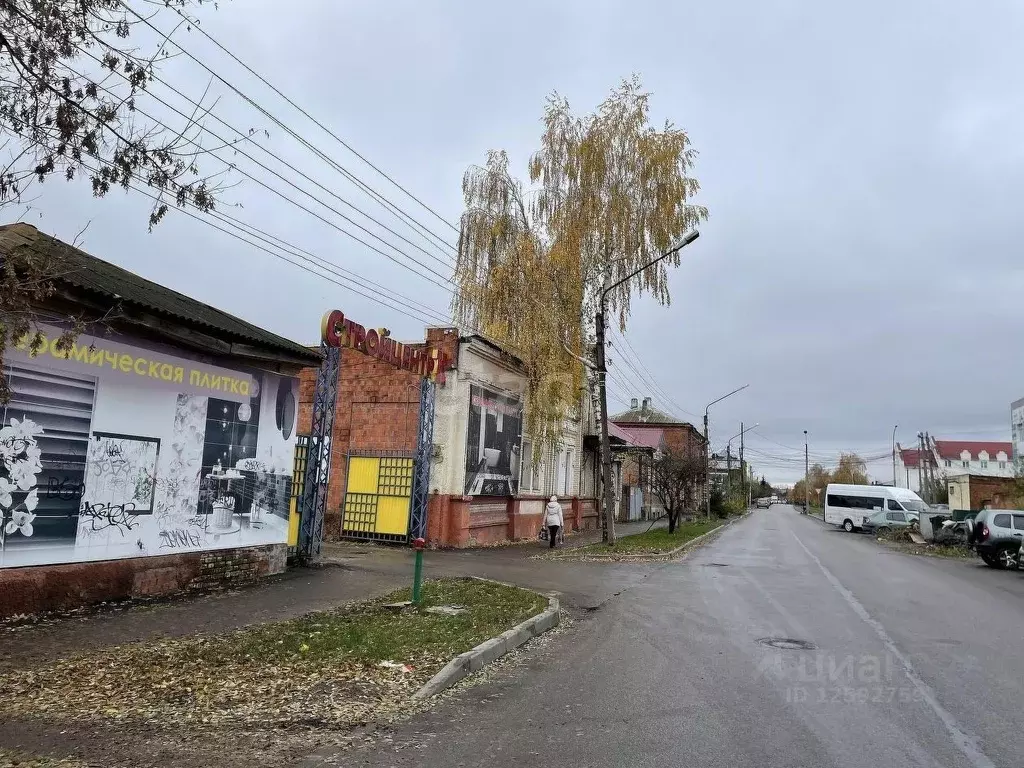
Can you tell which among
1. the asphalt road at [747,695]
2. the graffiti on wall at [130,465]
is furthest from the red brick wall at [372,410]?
the asphalt road at [747,695]

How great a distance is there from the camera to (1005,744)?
5.15 metres

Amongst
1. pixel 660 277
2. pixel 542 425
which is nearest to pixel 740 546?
pixel 542 425

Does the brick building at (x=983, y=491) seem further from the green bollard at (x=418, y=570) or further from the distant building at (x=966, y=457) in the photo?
the distant building at (x=966, y=457)

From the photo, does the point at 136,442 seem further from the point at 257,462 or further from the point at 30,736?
the point at 30,736

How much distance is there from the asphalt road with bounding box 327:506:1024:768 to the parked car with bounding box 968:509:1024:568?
1029 cm

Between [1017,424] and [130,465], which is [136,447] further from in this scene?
[1017,424]

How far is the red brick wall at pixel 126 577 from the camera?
27.4 ft

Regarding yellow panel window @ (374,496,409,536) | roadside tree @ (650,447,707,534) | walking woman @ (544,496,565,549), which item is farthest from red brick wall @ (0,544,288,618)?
roadside tree @ (650,447,707,534)

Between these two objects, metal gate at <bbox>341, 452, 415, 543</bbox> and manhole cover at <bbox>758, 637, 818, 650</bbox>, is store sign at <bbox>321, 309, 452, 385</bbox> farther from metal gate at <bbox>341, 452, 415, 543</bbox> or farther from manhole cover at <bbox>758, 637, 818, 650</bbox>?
manhole cover at <bbox>758, 637, 818, 650</bbox>

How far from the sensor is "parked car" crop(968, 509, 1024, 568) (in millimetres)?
20594

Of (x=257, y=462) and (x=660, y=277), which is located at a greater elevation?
(x=660, y=277)

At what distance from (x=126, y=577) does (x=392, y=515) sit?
34.8 feet

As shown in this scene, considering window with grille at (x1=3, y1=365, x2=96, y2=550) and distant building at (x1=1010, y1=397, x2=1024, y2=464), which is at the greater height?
distant building at (x1=1010, y1=397, x2=1024, y2=464)

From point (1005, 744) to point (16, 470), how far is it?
1007cm
